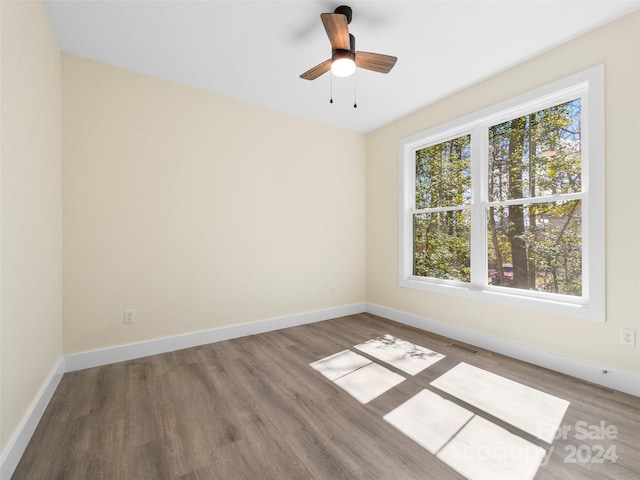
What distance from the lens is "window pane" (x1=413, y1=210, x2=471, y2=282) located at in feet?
11.0

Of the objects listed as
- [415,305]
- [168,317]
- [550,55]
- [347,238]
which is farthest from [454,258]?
[168,317]

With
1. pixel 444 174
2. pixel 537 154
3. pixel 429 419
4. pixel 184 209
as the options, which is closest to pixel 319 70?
pixel 184 209

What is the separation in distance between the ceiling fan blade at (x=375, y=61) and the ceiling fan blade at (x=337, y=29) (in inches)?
7.1

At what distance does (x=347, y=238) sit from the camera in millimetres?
4379

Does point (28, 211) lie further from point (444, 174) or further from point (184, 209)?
point (444, 174)

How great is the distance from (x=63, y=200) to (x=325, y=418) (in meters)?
2.80

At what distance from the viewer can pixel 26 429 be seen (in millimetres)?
1625

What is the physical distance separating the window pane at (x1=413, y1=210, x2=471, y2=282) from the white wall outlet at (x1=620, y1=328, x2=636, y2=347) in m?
1.29

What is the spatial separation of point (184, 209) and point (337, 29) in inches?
86.9

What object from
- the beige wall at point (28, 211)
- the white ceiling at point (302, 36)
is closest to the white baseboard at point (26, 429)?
the beige wall at point (28, 211)

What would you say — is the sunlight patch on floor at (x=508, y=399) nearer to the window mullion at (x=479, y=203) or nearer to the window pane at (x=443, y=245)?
the window mullion at (x=479, y=203)

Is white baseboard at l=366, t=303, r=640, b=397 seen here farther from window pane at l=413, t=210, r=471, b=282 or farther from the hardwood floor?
window pane at l=413, t=210, r=471, b=282

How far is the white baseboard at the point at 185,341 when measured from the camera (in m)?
2.57

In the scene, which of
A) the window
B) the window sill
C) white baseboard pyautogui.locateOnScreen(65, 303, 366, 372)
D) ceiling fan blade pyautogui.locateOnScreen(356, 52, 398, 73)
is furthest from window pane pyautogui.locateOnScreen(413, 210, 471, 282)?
ceiling fan blade pyautogui.locateOnScreen(356, 52, 398, 73)
